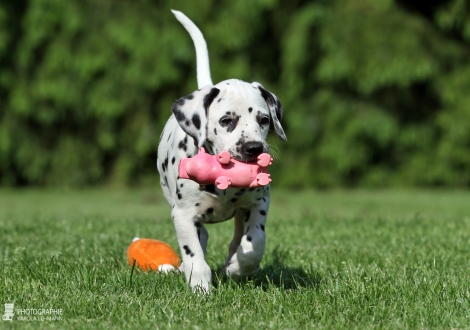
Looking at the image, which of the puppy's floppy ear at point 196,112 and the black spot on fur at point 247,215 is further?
the black spot on fur at point 247,215

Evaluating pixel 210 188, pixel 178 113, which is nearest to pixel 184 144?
pixel 178 113

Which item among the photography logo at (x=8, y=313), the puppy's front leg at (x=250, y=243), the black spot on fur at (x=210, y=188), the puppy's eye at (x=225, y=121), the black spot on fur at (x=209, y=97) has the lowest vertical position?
the photography logo at (x=8, y=313)

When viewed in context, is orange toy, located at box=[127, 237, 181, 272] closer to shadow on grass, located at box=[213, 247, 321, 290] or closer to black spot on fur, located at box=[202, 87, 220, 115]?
shadow on grass, located at box=[213, 247, 321, 290]

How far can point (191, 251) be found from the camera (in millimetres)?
4504

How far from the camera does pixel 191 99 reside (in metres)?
4.55

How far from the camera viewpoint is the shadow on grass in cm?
464

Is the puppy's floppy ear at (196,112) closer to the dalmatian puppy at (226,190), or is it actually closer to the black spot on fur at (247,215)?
the dalmatian puppy at (226,190)

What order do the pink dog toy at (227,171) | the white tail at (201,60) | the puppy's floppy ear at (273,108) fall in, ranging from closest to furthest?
1. the pink dog toy at (227,171)
2. the puppy's floppy ear at (273,108)
3. the white tail at (201,60)

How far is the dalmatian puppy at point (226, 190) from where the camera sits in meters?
4.41

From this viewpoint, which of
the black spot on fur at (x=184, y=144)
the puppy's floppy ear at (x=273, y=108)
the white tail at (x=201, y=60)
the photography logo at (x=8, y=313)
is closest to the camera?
the photography logo at (x=8, y=313)

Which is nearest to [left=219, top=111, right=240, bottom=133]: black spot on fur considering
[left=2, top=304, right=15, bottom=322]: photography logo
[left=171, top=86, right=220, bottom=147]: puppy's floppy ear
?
[left=171, top=86, right=220, bottom=147]: puppy's floppy ear

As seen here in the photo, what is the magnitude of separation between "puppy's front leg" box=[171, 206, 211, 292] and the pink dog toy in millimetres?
404

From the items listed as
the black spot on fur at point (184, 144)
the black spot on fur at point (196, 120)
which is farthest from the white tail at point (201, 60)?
the black spot on fur at point (196, 120)

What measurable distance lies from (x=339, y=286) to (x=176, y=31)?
35.1 feet
